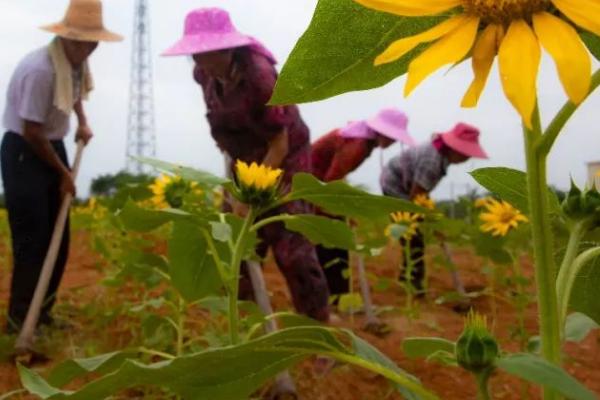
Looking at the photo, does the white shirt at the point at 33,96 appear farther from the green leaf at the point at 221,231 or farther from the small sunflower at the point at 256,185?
the green leaf at the point at 221,231

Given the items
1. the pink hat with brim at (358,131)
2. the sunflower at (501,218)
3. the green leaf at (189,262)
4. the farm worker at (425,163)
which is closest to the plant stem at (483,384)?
the green leaf at (189,262)

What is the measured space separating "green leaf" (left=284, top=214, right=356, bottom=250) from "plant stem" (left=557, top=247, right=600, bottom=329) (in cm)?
50

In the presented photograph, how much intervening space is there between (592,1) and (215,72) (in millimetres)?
1731

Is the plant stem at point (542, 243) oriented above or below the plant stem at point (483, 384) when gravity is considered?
above

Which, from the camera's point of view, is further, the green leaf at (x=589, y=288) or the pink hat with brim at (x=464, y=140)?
the pink hat with brim at (x=464, y=140)

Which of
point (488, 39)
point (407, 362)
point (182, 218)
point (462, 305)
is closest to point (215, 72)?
point (407, 362)

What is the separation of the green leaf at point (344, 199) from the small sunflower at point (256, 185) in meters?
0.16

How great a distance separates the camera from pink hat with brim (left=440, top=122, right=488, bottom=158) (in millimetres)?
3498

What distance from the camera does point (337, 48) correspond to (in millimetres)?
502

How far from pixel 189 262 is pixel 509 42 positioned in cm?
79

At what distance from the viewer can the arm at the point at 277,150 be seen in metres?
2.01

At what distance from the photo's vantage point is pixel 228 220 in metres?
1.20

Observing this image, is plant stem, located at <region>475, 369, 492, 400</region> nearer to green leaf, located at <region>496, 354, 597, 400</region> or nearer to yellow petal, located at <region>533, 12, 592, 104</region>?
green leaf, located at <region>496, 354, 597, 400</region>

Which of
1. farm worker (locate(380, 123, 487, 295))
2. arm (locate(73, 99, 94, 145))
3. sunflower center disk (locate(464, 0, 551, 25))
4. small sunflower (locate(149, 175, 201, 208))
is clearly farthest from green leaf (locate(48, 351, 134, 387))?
farm worker (locate(380, 123, 487, 295))
